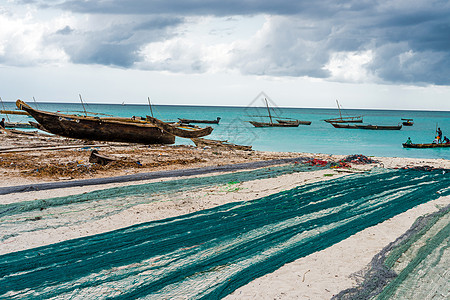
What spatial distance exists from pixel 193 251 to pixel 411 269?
8.87ft

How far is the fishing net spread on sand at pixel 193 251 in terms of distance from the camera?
12.7 ft

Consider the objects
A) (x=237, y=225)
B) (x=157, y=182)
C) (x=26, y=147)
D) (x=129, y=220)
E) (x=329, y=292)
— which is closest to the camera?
(x=329, y=292)

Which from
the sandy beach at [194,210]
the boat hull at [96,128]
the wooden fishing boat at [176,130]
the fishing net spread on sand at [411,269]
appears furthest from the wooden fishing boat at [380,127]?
the fishing net spread on sand at [411,269]

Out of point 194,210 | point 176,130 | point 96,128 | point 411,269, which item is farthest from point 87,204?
point 176,130

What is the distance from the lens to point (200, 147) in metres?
18.8

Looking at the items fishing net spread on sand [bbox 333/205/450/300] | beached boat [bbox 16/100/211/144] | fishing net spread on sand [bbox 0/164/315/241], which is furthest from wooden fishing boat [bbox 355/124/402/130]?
fishing net spread on sand [bbox 333/205/450/300]

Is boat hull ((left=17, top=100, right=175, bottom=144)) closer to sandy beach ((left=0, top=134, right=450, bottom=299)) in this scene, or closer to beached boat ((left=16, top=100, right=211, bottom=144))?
beached boat ((left=16, top=100, right=211, bottom=144))

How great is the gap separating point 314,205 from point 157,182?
3.99 metres

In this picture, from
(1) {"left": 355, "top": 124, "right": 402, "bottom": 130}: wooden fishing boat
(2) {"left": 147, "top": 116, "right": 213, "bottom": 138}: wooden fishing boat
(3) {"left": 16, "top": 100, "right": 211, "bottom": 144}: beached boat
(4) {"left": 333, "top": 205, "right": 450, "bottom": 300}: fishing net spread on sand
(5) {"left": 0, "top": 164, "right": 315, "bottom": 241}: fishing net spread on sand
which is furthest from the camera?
(1) {"left": 355, "top": 124, "right": 402, "bottom": 130}: wooden fishing boat

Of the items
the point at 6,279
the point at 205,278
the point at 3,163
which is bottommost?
the point at 205,278

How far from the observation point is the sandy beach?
413cm

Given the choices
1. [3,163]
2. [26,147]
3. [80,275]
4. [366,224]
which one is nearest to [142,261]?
[80,275]

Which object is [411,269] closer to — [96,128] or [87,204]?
[87,204]

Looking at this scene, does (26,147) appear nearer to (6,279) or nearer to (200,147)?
(200,147)
